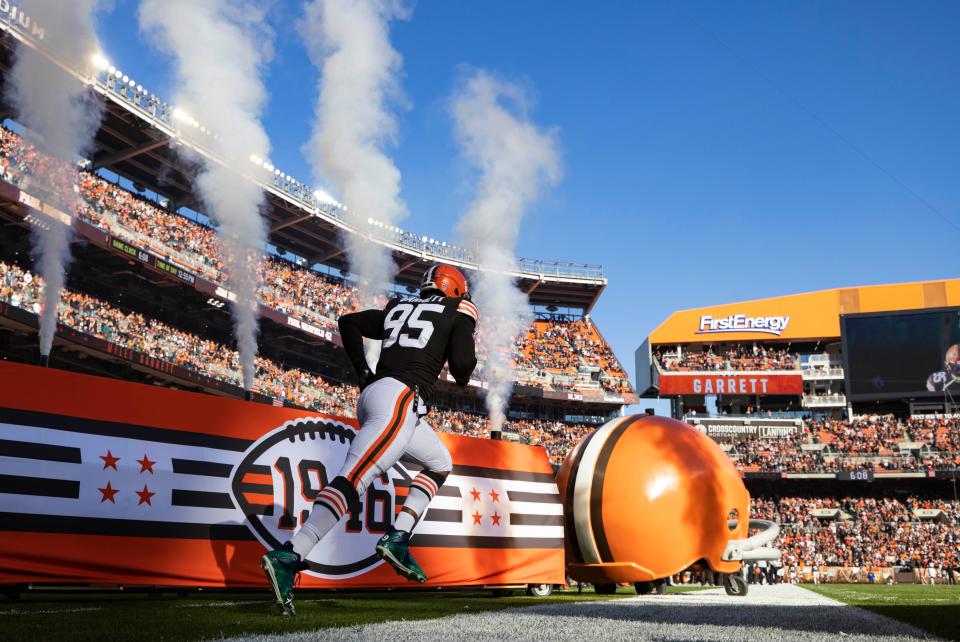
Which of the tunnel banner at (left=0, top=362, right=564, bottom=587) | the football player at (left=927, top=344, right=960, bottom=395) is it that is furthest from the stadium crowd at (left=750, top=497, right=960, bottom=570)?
the tunnel banner at (left=0, top=362, right=564, bottom=587)

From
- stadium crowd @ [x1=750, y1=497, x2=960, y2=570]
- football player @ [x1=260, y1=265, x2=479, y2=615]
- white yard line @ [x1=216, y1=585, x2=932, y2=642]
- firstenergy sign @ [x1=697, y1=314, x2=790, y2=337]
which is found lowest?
stadium crowd @ [x1=750, y1=497, x2=960, y2=570]

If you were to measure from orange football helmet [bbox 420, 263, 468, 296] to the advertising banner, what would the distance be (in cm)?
4831

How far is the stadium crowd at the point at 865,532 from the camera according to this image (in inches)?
1340

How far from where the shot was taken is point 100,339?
25312 millimetres

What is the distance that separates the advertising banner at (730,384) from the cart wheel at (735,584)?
143ft

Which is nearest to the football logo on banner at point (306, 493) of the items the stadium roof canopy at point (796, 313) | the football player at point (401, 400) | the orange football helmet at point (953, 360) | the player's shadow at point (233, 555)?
the player's shadow at point (233, 555)

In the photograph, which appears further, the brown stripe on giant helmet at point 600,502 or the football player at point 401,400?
the brown stripe on giant helmet at point 600,502

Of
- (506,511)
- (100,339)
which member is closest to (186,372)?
(100,339)

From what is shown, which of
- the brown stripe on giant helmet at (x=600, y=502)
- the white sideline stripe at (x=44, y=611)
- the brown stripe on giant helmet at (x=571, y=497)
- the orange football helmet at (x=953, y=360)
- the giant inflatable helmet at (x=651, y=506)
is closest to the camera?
the white sideline stripe at (x=44, y=611)

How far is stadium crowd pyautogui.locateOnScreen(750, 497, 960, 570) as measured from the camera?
1340 inches

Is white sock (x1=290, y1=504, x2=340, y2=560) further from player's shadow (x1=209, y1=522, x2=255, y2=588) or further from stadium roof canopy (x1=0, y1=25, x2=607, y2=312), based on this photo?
stadium roof canopy (x1=0, y1=25, x2=607, y2=312)

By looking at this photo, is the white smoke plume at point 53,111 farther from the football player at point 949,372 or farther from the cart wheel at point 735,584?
the football player at point 949,372

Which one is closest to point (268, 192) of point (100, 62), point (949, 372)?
point (100, 62)

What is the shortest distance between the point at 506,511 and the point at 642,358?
50664 mm
